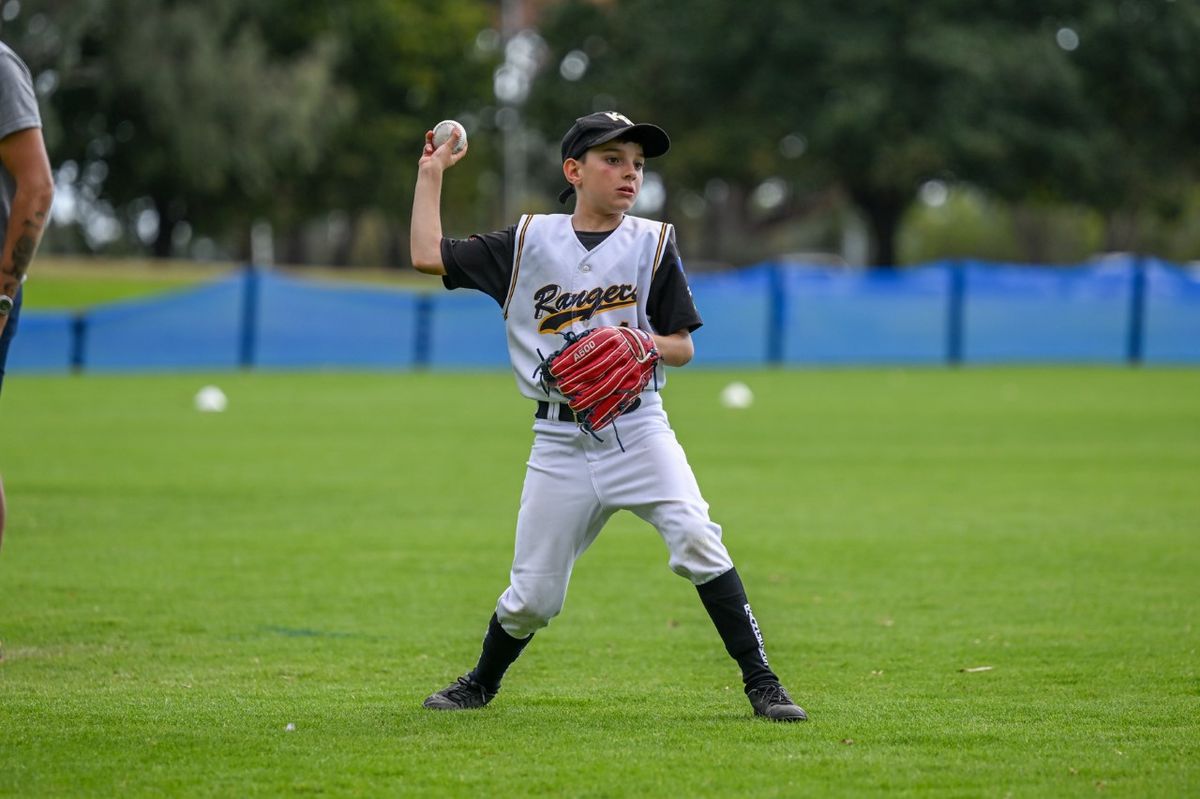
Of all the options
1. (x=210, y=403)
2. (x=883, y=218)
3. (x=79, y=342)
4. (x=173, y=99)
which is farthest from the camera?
(x=883, y=218)

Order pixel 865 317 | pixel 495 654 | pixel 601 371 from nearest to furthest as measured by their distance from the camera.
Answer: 1. pixel 601 371
2. pixel 495 654
3. pixel 865 317

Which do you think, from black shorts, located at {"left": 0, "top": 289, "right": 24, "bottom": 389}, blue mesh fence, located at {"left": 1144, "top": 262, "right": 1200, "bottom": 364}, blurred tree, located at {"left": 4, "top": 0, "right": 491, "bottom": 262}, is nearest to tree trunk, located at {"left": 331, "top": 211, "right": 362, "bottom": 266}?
blurred tree, located at {"left": 4, "top": 0, "right": 491, "bottom": 262}

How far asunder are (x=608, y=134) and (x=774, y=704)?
1.87 m

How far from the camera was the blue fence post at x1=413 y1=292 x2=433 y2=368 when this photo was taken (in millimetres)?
28578

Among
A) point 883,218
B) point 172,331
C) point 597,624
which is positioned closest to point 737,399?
point 172,331

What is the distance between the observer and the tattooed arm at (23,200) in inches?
199

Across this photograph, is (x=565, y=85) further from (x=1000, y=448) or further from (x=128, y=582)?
(x=128, y=582)

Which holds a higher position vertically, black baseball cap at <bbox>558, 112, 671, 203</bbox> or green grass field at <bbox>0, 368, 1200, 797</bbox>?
black baseball cap at <bbox>558, 112, 671, 203</bbox>

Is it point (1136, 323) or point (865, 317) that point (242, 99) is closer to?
point (865, 317)

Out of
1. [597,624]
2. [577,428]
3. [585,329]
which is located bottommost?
[597,624]

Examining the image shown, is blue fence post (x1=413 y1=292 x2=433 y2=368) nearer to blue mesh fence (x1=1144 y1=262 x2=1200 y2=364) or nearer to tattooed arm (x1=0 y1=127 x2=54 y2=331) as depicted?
blue mesh fence (x1=1144 y1=262 x2=1200 y2=364)

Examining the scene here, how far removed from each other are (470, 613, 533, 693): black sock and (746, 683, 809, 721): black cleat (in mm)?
763

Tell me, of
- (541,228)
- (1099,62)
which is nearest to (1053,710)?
(541,228)

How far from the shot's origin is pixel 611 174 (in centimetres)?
504
